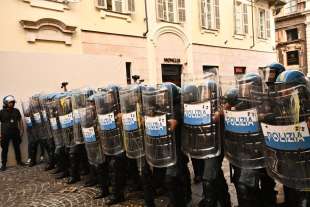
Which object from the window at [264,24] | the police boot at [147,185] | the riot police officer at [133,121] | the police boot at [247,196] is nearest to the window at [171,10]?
the window at [264,24]

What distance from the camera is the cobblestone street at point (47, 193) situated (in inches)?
211

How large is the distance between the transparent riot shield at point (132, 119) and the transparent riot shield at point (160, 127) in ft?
0.97

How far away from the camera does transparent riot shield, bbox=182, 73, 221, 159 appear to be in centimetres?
381

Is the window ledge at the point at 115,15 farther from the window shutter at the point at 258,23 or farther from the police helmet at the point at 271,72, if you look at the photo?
the window shutter at the point at 258,23

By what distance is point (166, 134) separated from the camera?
4137mm

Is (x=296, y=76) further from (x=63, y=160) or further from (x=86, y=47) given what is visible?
(x=86, y=47)

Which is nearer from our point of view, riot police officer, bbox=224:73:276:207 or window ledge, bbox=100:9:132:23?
riot police officer, bbox=224:73:276:207

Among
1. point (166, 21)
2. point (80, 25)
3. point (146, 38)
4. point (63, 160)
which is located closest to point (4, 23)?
point (80, 25)

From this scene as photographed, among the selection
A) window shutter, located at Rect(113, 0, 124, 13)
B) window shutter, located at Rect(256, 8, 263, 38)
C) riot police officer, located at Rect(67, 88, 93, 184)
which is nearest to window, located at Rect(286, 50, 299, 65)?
window shutter, located at Rect(256, 8, 263, 38)

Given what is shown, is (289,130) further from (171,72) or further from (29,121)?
(171,72)

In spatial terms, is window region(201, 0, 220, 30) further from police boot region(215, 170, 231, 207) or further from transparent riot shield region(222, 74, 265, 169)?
transparent riot shield region(222, 74, 265, 169)

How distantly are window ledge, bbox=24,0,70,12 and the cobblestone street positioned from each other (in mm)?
5365

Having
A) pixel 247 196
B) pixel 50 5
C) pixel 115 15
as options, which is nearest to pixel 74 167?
pixel 247 196

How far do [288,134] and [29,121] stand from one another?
7.54 meters
